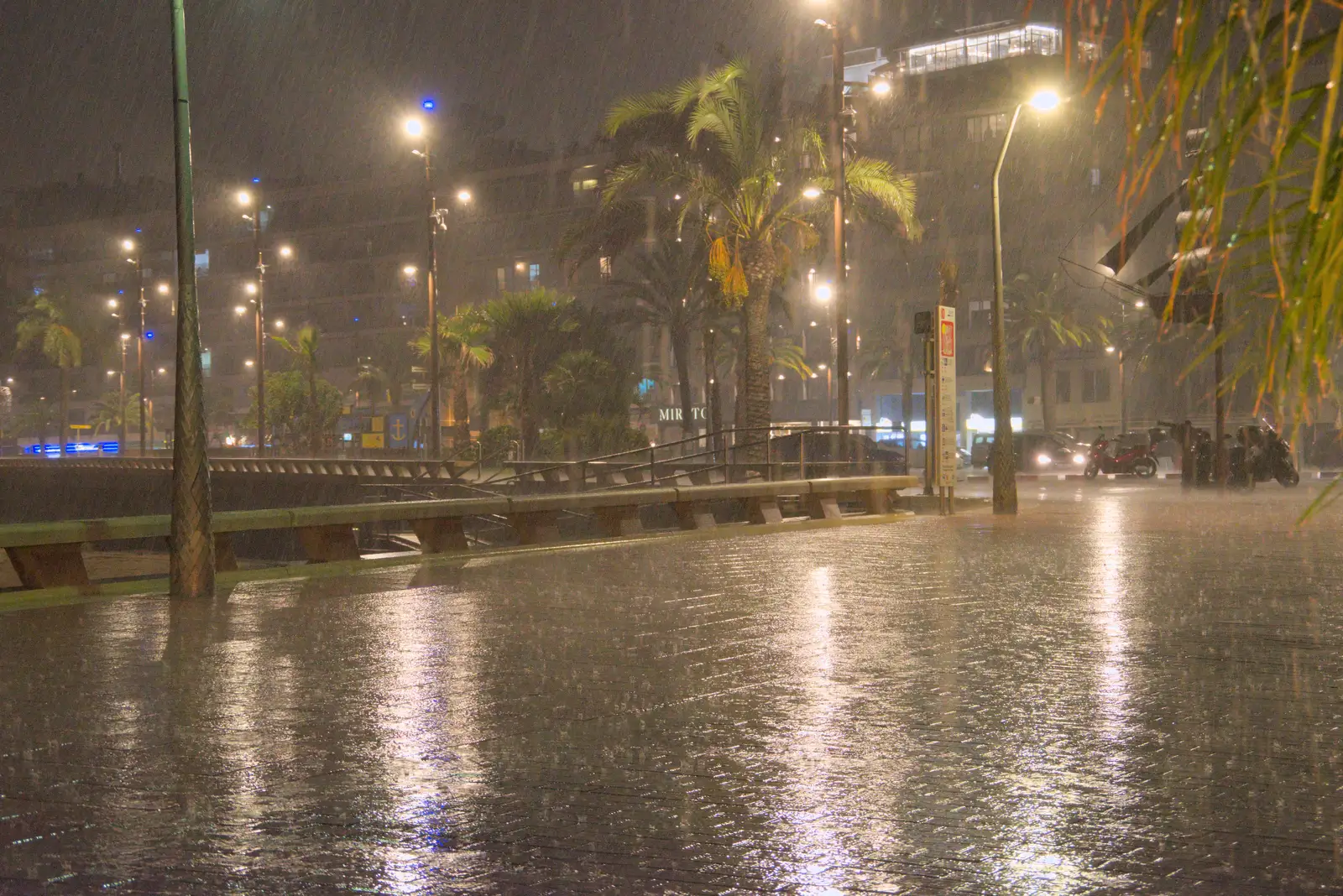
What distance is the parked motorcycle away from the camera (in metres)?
39.5

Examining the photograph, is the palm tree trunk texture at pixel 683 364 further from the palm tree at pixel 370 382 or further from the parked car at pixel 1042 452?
the palm tree at pixel 370 382

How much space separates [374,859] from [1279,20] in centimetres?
386

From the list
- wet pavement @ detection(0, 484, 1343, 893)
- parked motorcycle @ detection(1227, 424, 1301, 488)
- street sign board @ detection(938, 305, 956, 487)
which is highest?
street sign board @ detection(938, 305, 956, 487)

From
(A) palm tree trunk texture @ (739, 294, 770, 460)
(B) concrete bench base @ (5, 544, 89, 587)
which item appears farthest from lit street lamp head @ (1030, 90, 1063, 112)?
(B) concrete bench base @ (5, 544, 89, 587)

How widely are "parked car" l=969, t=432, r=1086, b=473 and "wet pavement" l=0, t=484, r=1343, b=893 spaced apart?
42.0 meters

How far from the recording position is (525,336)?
199 feet

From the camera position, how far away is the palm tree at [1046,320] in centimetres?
8925

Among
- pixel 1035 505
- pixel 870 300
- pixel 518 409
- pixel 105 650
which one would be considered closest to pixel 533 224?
pixel 870 300

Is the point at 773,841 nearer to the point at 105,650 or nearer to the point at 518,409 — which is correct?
the point at 105,650

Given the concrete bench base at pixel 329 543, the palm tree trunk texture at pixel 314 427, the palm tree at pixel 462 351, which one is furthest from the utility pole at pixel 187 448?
the palm tree trunk texture at pixel 314 427

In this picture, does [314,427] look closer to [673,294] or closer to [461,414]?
[461,414]

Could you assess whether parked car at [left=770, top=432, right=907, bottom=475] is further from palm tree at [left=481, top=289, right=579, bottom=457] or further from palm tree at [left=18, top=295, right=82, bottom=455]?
palm tree at [left=18, top=295, right=82, bottom=455]

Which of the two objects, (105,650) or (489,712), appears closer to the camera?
(489,712)

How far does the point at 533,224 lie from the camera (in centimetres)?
12056
